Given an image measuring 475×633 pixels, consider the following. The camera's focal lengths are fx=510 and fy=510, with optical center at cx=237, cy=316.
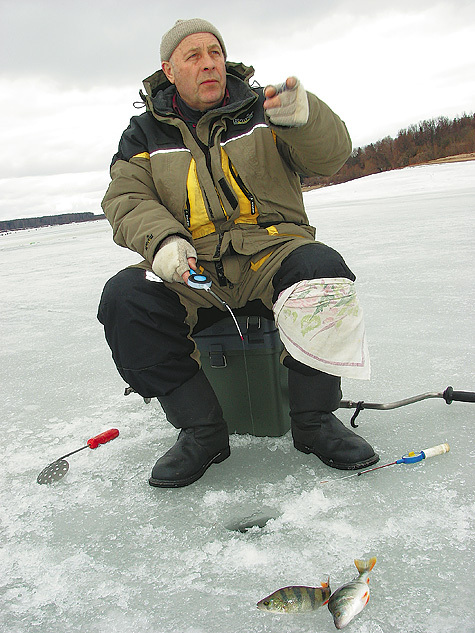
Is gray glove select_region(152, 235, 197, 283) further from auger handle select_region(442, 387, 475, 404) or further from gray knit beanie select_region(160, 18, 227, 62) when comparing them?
auger handle select_region(442, 387, 475, 404)

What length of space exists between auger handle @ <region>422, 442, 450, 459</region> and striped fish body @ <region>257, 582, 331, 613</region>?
61 centimetres

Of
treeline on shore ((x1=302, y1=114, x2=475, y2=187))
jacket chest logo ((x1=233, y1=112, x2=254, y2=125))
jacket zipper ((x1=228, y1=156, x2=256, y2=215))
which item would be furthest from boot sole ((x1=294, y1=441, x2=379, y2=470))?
treeline on shore ((x1=302, y1=114, x2=475, y2=187))

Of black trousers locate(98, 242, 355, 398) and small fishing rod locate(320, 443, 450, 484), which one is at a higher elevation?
black trousers locate(98, 242, 355, 398)

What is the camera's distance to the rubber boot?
1494 mm

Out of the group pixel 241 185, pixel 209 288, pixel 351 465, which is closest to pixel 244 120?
pixel 241 185

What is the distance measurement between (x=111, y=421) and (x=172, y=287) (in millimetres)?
686

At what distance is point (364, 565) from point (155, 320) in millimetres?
862

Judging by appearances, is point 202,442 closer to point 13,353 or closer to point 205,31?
point 205,31

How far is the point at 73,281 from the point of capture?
19.0 feet

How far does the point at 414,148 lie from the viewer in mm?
46500

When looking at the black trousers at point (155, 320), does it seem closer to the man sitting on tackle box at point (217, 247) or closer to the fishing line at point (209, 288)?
the man sitting on tackle box at point (217, 247)

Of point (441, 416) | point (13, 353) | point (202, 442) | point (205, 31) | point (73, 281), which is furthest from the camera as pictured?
point (73, 281)

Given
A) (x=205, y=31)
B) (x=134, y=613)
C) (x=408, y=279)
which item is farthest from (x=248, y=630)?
(x=408, y=279)

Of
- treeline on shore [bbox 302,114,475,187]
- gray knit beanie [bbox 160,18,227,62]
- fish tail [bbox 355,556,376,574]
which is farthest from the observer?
treeline on shore [bbox 302,114,475,187]
